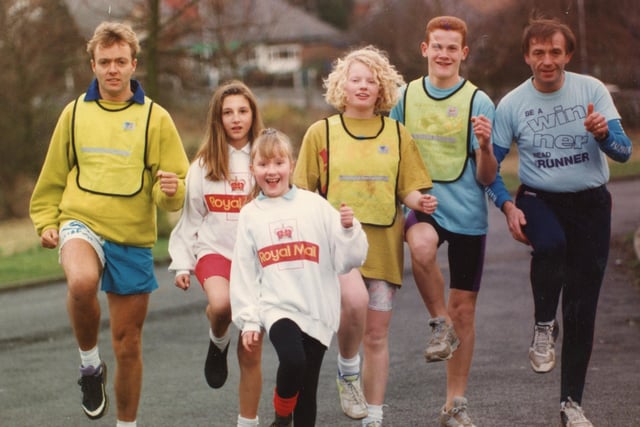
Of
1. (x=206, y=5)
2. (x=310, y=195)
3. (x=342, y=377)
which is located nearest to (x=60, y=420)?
(x=342, y=377)

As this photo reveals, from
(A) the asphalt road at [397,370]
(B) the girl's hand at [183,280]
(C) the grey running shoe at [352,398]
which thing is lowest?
(A) the asphalt road at [397,370]

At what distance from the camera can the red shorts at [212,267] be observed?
256 inches

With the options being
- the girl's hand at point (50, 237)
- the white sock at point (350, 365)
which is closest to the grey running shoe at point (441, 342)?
the white sock at point (350, 365)

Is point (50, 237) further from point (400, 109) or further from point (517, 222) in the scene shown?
point (517, 222)

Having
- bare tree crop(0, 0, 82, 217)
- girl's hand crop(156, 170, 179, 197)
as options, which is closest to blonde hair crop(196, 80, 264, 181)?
girl's hand crop(156, 170, 179, 197)

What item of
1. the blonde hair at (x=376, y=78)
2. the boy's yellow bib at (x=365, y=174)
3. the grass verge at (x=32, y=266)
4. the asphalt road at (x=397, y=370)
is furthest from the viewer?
the grass verge at (x=32, y=266)

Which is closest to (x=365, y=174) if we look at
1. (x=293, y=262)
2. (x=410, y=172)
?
(x=410, y=172)

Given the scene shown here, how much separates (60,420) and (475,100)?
380cm

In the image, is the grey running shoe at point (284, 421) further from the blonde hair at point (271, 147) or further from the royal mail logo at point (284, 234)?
the blonde hair at point (271, 147)

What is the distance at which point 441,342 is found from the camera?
254 inches

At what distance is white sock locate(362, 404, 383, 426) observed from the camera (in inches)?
253

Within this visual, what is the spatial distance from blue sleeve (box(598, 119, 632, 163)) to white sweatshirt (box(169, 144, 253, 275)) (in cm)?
190

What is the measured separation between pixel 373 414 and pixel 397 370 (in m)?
3.18

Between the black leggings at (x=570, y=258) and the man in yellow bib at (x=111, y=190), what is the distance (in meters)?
1.93
